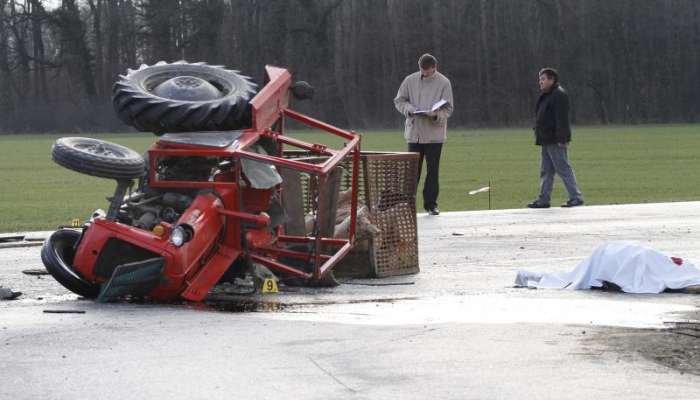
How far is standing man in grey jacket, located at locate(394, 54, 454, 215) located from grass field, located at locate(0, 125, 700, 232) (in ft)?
11.5

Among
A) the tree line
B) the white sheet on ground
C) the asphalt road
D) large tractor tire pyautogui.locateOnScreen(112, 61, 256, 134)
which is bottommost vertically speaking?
the tree line

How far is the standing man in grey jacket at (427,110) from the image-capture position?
1791 cm

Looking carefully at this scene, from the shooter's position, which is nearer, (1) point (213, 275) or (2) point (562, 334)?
(2) point (562, 334)

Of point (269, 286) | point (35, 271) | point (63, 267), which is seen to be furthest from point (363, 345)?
point (35, 271)

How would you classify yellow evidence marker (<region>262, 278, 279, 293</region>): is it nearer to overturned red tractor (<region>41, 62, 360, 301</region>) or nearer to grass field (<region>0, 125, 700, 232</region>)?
overturned red tractor (<region>41, 62, 360, 301</region>)

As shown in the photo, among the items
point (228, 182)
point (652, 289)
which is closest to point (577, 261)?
point (652, 289)

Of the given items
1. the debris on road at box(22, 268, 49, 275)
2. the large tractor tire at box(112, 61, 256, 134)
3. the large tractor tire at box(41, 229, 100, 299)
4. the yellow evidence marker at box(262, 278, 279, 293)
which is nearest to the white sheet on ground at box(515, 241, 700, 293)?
the yellow evidence marker at box(262, 278, 279, 293)

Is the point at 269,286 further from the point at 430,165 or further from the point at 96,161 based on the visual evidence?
the point at 430,165

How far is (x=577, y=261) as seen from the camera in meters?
12.9

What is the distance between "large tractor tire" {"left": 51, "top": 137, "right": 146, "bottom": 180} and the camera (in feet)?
32.1

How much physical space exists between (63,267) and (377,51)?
259 feet

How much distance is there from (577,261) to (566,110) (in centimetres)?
729

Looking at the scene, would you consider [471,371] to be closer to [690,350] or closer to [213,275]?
[690,350]

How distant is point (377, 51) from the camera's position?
8825cm
